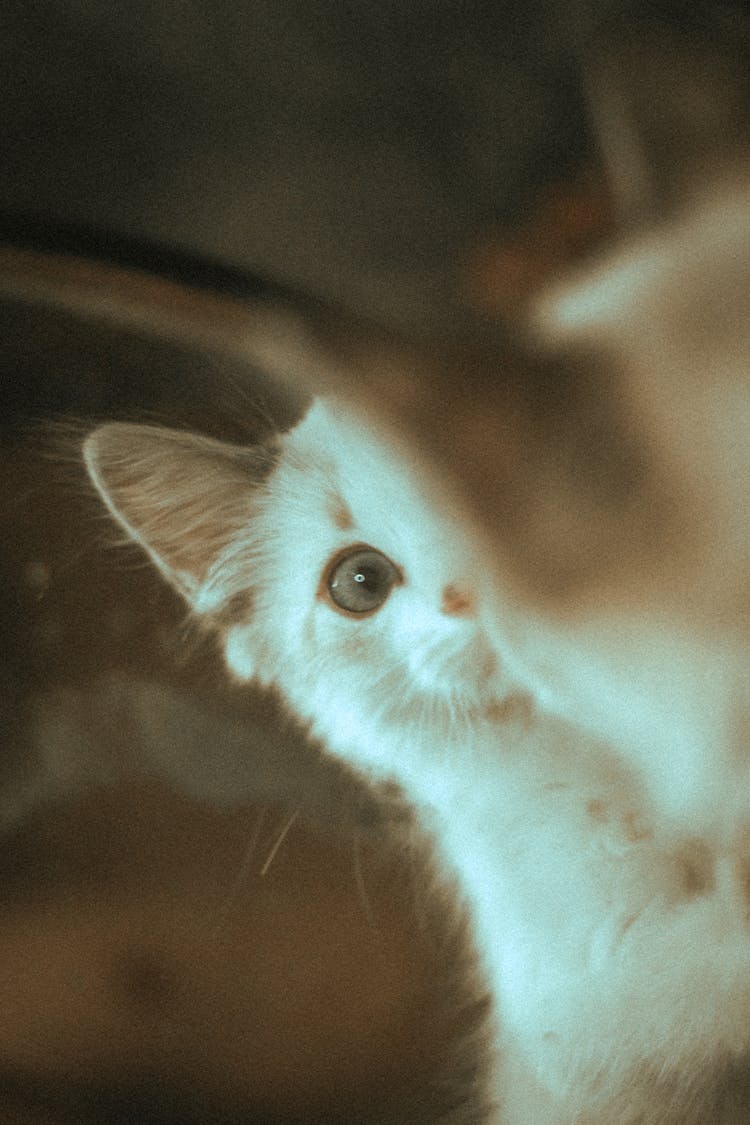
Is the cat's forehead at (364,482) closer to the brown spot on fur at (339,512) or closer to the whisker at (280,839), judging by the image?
the brown spot on fur at (339,512)

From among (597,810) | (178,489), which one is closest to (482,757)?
(597,810)

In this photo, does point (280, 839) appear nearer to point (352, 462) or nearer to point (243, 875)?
point (243, 875)

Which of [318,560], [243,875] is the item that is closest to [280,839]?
[243,875]

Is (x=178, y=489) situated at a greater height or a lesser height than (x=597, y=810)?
greater

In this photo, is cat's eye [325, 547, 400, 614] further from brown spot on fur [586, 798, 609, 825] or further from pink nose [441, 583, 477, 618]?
brown spot on fur [586, 798, 609, 825]

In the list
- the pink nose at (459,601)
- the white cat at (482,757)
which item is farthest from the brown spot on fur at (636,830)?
the pink nose at (459,601)

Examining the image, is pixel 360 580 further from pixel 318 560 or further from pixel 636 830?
pixel 636 830
